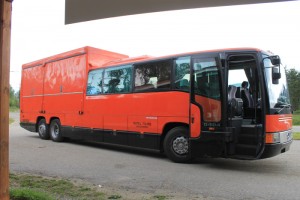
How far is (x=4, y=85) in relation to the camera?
4008mm

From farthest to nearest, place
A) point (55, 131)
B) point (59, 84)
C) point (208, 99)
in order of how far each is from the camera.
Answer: point (55, 131) < point (59, 84) < point (208, 99)

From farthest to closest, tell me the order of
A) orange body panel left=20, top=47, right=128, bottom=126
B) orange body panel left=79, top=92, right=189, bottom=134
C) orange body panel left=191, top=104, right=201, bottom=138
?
orange body panel left=20, top=47, right=128, bottom=126, orange body panel left=79, top=92, right=189, bottom=134, orange body panel left=191, top=104, right=201, bottom=138

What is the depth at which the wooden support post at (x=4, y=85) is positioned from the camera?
3971 mm

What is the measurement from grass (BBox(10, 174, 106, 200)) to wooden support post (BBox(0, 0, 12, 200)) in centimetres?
106

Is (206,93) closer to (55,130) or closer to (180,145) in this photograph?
(180,145)

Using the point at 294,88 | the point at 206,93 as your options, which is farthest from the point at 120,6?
the point at 294,88

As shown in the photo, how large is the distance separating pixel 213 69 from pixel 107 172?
3697 mm

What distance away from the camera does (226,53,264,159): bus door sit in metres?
8.02

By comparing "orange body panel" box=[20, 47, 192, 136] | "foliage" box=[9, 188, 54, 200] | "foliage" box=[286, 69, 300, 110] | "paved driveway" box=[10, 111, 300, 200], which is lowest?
"paved driveway" box=[10, 111, 300, 200]

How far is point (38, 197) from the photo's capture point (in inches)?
196

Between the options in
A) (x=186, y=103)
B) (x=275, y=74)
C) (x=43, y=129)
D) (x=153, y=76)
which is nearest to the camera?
(x=275, y=74)

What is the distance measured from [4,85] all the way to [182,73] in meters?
5.92

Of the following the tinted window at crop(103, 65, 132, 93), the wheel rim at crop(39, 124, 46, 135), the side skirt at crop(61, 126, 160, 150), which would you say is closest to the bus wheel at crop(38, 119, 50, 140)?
→ the wheel rim at crop(39, 124, 46, 135)

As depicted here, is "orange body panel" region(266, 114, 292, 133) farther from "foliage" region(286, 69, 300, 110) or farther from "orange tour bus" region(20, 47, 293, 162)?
"foliage" region(286, 69, 300, 110)
